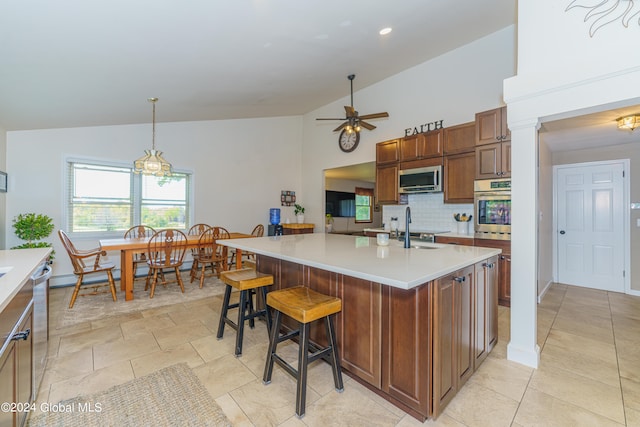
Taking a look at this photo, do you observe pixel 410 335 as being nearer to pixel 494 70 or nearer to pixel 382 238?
pixel 382 238

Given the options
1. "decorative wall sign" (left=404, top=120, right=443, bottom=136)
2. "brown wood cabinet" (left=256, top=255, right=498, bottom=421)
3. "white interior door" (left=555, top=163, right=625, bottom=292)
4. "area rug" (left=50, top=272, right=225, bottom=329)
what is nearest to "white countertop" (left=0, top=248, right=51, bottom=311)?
"area rug" (left=50, top=272, right=225, bottom=329)

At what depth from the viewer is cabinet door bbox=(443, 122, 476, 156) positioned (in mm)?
3755

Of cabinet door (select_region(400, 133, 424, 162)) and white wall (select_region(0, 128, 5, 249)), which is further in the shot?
cabinet door (select_region(400, 133, 424, 162))

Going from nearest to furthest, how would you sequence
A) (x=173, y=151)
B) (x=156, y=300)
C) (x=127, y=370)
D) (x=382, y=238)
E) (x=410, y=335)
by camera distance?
(x=410, y=335), (x=127, y=370), (x=382, y=238), (x=156, y=300), (x=173, y=151)

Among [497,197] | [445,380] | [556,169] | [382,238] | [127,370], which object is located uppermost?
[556,169]

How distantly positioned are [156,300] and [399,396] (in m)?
3.35

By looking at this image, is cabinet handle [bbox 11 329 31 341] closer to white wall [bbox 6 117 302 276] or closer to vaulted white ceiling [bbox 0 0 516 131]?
vaulted white ceiling [bbox 0 0 516 131]

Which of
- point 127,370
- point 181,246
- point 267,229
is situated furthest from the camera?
point 267,229

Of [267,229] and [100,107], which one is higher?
[100,107]

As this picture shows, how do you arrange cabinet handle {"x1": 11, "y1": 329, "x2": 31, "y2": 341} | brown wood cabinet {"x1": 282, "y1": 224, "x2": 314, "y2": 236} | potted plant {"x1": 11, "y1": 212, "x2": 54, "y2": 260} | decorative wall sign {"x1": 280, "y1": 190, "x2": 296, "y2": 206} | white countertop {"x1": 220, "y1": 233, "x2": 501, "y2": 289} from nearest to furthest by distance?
cabinet handle {"x1": 11, "y1": 329, "x2": 31, "y2": 341} < white countertop {"x1": 220, "y1": 233, "x2": 501, "y2": 289} < potted plant {"x1": 11, "y1": 212, "x2": 54, "y2": 260} < brown wood cabinet {"x1": 282, "y1": 224, "x2": 314, "y2": 236} < decorative wall sign {"x1": 280, "y1": 190, "x2": 296, "y2": 206}

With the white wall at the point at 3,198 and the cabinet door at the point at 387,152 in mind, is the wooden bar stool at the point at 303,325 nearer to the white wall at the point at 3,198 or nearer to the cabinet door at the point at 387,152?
the cabinet door at the point at 387,152

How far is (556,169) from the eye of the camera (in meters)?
4.67

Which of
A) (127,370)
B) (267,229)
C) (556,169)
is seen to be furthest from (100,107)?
(556,169)

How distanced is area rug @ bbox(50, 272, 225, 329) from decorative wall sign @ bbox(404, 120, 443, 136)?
3.95 meters
